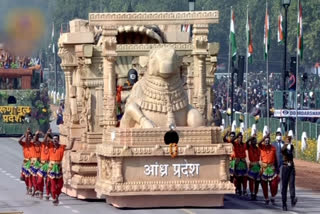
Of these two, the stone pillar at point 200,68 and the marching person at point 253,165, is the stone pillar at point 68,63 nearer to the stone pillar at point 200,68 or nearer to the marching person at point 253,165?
the stone pillar at point 200,68

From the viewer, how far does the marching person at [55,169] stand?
34.3 metres

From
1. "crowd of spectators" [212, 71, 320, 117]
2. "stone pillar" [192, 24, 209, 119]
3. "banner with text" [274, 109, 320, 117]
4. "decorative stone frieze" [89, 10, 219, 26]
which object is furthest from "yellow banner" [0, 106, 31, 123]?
"decorative stone frieze" [89, 10, 219, 26]

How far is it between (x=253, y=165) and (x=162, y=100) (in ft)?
12.8

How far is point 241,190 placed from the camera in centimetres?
3700

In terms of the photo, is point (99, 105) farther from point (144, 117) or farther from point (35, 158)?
point (144, 117)

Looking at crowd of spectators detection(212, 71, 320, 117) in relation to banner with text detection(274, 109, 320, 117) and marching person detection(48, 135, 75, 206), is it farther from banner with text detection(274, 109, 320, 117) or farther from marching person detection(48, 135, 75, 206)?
marching person detection(48, 135, 75, 206)

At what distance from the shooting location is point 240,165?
1423 inches

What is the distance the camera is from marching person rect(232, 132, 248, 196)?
118 feet

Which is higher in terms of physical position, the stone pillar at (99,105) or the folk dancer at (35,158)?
the stone pillar at (99,105)

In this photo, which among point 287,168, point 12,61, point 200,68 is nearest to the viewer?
point 287,168

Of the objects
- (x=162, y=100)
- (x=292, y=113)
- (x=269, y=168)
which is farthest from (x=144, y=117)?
(x=292, y=113)

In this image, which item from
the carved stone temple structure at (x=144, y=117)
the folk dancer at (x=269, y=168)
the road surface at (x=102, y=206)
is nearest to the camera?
the carved stone temple structure at (x=144, y=117)

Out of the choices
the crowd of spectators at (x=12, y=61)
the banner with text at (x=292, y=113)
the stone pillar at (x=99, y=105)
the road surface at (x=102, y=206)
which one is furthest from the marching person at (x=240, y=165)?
the crowd of spectators at (x=12, y=61)

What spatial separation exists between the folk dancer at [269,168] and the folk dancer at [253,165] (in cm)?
37
